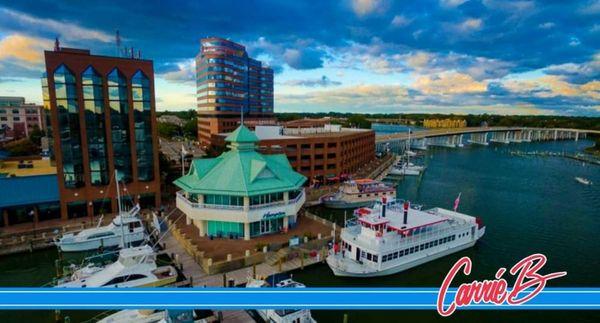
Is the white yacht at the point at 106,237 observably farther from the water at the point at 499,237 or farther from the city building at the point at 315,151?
the city building at the point at 315,151

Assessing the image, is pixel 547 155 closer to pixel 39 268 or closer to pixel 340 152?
pixel 340 152

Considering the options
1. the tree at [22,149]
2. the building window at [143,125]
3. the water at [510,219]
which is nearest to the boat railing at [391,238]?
the water at [510,219]

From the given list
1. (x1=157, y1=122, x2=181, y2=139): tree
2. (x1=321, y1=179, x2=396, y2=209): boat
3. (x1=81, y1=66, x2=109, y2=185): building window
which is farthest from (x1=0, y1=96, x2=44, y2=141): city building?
(x1=321, y1=179, x2=396, y2=209): boat

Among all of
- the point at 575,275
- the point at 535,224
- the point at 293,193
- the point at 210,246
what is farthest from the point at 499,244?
the point at 210,246

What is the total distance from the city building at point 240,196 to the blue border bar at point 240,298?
31837mm

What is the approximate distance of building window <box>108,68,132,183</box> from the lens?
45969 mm

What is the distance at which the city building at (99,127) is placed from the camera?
4338 centimetres

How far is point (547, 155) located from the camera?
432ft

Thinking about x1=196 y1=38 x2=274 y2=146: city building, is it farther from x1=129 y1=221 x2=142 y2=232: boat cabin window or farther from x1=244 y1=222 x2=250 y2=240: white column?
x1=244 y1=222 x2=250 y2=240: white column

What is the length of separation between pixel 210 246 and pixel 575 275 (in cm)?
3891

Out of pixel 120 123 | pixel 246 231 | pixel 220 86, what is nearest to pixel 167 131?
pixel 220 86

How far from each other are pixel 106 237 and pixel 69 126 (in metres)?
16.5

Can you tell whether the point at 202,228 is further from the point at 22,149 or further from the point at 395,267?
the point at 22,149

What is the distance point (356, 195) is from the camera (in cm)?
5881
